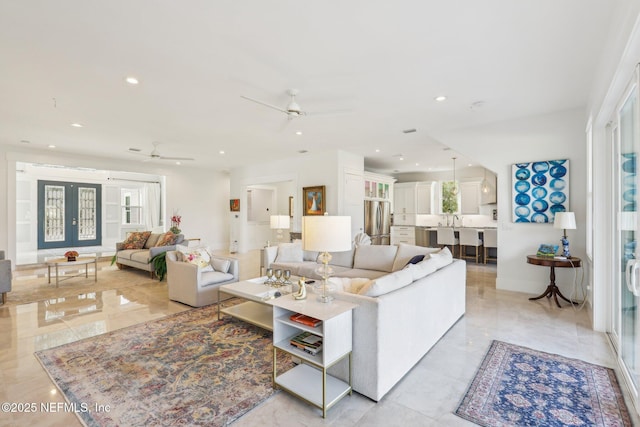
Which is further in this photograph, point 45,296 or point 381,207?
point 381,207

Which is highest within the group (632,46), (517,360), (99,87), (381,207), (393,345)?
(99,87)

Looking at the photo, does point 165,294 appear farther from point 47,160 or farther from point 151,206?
point 151,206

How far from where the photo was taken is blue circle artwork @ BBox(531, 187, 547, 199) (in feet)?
14.5

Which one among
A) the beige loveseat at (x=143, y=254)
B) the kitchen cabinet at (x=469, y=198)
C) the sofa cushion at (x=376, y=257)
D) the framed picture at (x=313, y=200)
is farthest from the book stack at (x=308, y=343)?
the kitchen cabinet at (x=469, y=198)

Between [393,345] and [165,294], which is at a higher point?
[393,345]

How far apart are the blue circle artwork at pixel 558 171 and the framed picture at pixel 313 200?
4.14 metres

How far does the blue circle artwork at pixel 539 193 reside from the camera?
174 inches

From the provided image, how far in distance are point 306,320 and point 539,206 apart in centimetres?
419

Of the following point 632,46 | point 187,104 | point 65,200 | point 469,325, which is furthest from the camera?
point 65,200

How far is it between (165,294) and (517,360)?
14.7 ft

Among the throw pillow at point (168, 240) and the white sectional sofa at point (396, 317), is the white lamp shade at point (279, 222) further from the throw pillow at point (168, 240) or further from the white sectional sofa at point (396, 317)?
the white sectional sofa at point (396, 317)

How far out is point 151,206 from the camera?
9.73m

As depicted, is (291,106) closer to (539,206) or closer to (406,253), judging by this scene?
(406,253)

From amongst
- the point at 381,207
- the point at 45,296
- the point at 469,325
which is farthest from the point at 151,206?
the point at 469,325
